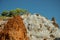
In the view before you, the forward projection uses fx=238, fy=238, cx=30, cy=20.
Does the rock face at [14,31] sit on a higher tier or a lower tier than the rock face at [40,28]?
lower

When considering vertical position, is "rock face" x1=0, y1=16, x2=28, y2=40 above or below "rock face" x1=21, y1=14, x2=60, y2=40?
below

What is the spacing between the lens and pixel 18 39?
21.9 ft

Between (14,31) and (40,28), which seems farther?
(40,28)

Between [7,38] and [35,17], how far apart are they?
1758cm

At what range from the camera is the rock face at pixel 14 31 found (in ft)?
21.5

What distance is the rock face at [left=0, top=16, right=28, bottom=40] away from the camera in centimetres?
654

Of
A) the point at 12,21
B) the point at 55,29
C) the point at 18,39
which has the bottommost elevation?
the point at 18,39

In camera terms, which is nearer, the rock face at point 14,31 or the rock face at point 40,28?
the rock face at point 14,31

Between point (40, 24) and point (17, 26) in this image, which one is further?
point (40, 24)

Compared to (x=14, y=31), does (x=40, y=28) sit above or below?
above

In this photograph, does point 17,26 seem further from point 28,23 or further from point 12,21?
point 28,23

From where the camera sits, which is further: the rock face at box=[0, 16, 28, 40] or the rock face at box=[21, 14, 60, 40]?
the rock face at box=[21, 14, 60, 40]

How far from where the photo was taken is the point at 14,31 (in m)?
6.66

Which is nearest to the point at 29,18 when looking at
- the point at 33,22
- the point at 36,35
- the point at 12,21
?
the point at 33,22
